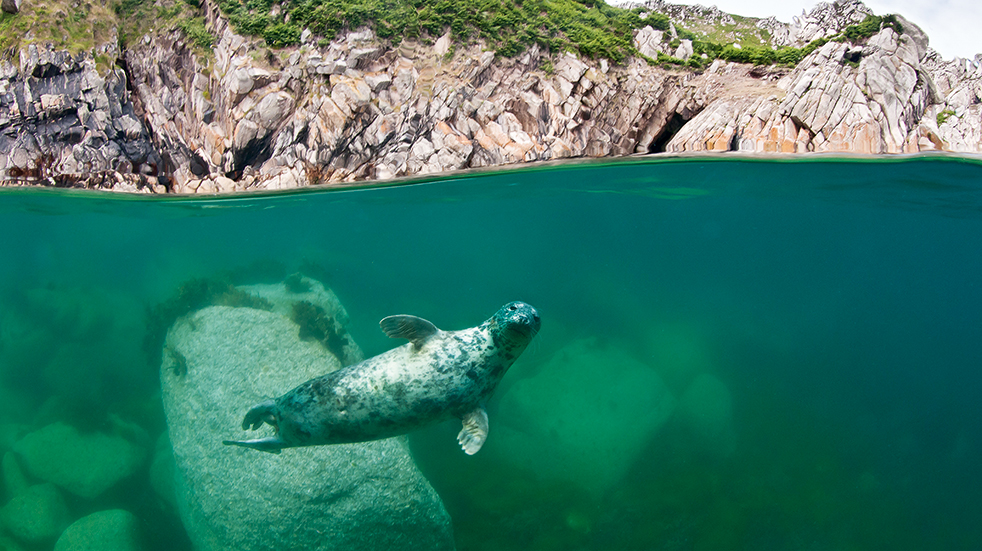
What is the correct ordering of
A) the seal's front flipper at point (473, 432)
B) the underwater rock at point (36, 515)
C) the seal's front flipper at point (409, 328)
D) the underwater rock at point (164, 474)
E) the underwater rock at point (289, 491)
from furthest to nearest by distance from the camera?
the underwater rock at point (164, 474) < the underwater rock at point (36, 515) < the underwater rock at point (289, 491) < the seal's front flipper at point (409, 328) < the seal's front flipper at point (473, 432)

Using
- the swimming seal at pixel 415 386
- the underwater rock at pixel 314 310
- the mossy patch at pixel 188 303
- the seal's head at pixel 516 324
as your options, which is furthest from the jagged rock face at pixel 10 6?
the seal's head at pixel 516 324

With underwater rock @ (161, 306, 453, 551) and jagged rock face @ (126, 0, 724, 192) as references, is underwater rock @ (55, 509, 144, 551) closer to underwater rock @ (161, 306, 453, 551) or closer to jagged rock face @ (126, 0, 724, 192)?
underwater rock @ (161, 306, 453, 551)

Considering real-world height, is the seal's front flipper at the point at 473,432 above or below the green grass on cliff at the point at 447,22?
below

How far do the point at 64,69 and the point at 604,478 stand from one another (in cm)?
1310

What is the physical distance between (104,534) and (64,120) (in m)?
7.49

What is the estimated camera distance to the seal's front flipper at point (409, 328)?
3.73 metres

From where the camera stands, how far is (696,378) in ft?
35.1

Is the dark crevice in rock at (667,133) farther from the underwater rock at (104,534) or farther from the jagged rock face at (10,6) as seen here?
the jagged rock face at (10,6)

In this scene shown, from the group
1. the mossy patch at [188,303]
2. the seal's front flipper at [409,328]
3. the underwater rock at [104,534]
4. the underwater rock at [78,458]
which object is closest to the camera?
the seal's front flipper at [409,328]

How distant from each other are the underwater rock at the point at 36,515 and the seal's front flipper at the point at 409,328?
27.0 ft

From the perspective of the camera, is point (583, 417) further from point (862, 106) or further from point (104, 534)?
point (104, 534)

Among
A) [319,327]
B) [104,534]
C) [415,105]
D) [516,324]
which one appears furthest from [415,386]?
[104,534]

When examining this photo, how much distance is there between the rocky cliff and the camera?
848 centimetres

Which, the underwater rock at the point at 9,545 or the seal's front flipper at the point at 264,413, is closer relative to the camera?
the seal's front flipper at the point at 264,413
